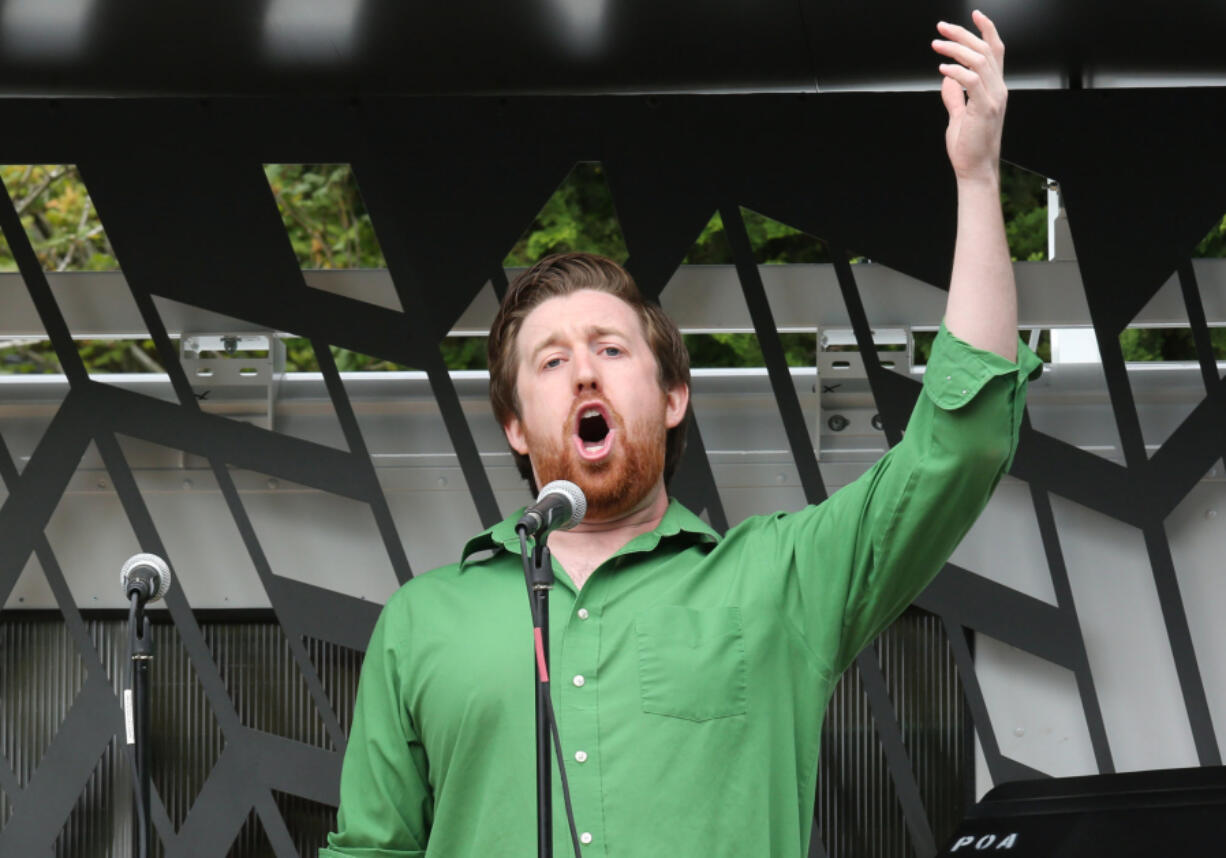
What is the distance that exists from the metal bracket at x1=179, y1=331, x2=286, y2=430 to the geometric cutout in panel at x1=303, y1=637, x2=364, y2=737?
54 cm

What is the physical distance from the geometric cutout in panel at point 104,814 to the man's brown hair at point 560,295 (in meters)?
1.62

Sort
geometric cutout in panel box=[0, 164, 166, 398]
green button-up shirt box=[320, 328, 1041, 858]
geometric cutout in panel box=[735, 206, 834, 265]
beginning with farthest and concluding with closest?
geometric cutout in panel box=[0, 164, 166, 398], geometric cutout in panel box=[735, 206, 834, 265], green button-up shirt box=[320, 328, 1041, 858]

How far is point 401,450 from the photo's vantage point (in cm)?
378

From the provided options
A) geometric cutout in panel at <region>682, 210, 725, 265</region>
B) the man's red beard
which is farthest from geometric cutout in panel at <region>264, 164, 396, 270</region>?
the man's red beard

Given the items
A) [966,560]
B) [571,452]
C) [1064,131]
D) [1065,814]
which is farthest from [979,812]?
[1064,131]

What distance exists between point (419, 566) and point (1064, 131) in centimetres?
182

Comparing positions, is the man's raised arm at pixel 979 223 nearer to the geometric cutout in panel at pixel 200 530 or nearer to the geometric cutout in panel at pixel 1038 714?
the geometric cutout in panel at pixel 1038 714

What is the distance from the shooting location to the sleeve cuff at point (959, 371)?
1.99m

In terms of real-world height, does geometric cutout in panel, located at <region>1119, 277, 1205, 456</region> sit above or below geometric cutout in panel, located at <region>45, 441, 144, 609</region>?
above

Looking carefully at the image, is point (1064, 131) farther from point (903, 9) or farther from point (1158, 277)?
point (903, 9)

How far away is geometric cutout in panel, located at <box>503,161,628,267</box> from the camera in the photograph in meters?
9.66

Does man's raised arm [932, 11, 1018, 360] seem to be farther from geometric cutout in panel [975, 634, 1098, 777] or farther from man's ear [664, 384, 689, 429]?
geometric cutout in panel [975, 634, 1098, 777]

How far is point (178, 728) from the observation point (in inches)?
149

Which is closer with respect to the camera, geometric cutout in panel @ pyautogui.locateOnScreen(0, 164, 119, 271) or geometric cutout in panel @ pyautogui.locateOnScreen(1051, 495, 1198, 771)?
geometric cutout in panel @ pyautogui.locateOnScreen(1051, 495, 1198, 771)
